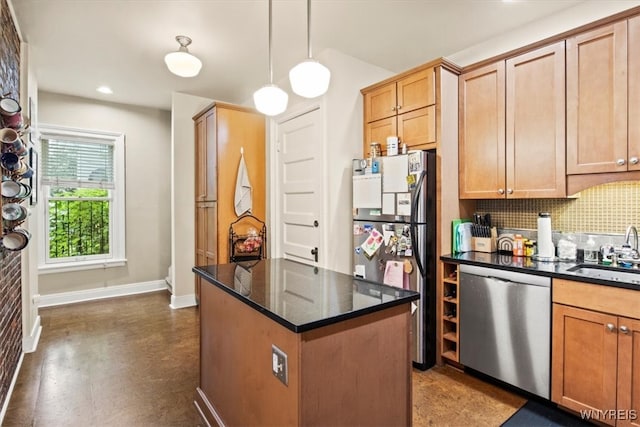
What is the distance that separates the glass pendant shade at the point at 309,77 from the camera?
1570mm

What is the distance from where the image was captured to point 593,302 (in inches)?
74.8

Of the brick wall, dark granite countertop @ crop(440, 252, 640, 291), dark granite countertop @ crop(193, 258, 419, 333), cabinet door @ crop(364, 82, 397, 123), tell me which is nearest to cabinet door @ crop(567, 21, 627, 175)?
dark granite countertop @ crop(440, 252, 640, 291)

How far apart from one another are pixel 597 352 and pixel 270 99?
2289mm

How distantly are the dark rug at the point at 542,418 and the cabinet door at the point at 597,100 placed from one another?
5.04ft

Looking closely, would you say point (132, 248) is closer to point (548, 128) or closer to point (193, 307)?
point (193, 307)

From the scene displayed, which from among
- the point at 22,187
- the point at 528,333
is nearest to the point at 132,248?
the point at 22,187

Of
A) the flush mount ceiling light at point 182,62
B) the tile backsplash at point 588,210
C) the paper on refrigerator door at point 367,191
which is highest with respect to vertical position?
the flush mount ceiling light at point 182,62

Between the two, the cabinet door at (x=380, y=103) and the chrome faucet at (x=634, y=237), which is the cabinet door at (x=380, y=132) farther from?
the chrome faucet at (x=634, y=237)

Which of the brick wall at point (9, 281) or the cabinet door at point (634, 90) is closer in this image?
the cabinet door at point (634, 90)

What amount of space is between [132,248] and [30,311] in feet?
6.10

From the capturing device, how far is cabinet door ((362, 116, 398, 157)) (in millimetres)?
2994

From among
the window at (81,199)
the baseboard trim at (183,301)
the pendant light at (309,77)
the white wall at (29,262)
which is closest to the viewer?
the pendant light at (309,77)

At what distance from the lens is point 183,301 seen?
435 cm

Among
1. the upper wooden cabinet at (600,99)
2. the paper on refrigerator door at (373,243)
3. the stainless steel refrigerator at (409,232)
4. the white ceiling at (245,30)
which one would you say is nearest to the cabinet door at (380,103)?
the white ceiling at (245,30)
